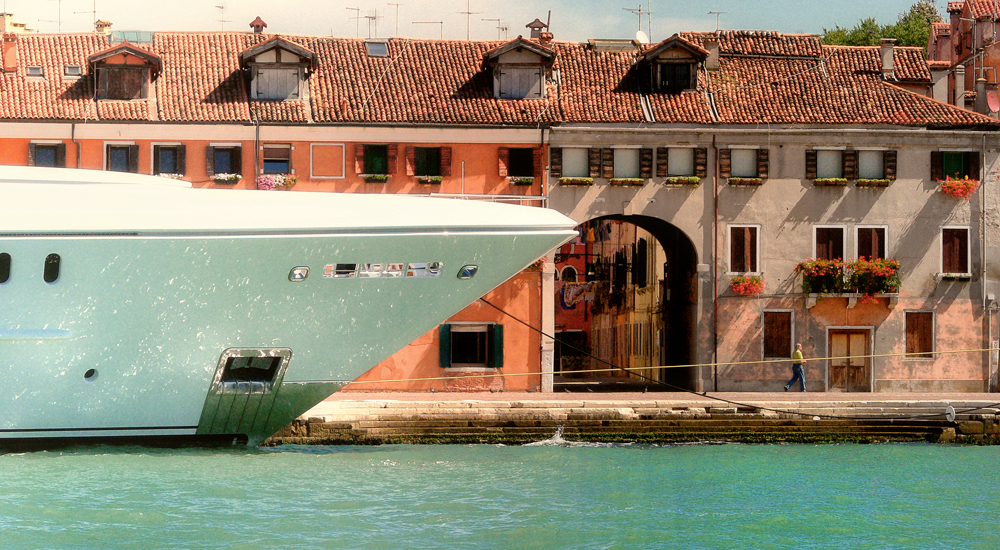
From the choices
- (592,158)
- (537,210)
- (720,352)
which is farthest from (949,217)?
(537,210)

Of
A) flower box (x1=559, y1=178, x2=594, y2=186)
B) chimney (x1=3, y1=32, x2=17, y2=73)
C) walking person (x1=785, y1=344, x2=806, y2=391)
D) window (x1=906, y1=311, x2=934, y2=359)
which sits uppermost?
chimney (x1=3, y1=32, x2=17, y2=73)

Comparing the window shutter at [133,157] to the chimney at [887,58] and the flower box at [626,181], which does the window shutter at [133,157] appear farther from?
the chimney at [887,58]

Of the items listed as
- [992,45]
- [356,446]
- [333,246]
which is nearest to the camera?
[333,246]

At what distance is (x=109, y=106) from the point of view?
29391 mm

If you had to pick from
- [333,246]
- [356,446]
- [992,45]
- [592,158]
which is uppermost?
[992,45]

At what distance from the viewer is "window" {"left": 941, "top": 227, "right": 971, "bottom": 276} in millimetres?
30875

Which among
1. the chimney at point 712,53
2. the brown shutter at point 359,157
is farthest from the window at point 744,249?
the brown shutter at point 359,157

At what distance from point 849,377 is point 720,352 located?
3172 millimetres

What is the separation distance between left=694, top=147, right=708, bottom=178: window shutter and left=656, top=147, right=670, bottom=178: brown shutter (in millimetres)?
699

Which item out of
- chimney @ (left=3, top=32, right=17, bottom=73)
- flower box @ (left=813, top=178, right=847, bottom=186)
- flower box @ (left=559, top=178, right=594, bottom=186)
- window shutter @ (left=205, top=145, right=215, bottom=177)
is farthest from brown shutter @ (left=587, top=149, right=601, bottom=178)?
chimney @ (left=3, top=32, right=17, bottom=73)

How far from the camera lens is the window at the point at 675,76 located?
31344 millimetres

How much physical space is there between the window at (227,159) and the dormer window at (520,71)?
6229 millimetres

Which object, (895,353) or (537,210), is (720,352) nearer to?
(895,353)

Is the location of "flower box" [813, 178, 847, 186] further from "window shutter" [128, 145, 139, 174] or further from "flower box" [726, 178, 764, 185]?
"window shutter" [128, 145, 139, 174]
